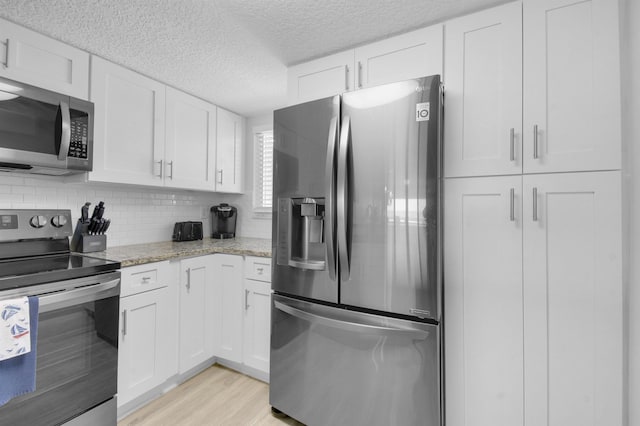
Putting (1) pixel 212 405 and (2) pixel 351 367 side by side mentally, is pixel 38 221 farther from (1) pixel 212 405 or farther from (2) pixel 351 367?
(2) pixel 351 367

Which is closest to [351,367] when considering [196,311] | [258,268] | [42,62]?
[258,268]

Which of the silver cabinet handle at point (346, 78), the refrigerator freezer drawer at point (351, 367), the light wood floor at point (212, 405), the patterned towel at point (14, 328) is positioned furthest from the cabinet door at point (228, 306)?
the silver cabinet handle at point (346, 78)

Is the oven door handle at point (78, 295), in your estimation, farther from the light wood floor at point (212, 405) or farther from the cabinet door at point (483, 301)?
the cabinet door at point (483, 301)

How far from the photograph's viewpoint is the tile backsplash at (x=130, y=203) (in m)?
1.87

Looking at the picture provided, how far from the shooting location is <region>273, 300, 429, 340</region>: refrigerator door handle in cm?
136

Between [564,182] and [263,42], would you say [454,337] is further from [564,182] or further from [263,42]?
[263,42]

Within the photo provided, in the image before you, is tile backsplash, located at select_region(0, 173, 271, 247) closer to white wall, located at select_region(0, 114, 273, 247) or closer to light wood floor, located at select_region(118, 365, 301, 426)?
white wall, located at select_region(0, 114, 273, 247)

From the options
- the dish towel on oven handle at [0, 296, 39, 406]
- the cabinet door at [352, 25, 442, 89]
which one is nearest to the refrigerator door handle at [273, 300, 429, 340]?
the dish towel on oven handle at [0, 296, 39, 406]

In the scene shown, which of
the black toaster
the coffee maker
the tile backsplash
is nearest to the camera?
the tile backsplash

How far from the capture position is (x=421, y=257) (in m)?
1.35

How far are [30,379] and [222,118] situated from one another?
90.8 inches

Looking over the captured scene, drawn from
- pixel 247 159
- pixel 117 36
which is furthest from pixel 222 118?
pixel 117 36

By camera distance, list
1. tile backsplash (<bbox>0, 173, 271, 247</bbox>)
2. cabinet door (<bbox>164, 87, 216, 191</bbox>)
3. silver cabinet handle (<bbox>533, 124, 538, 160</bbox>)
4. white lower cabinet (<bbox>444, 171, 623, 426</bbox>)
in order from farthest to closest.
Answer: cabinet door (<bbox>164, 87, 216, 191</bbox>) → tile backsplash (<bbox>0, 173, 271, 247</bbox>) → silver cabinet handle (<bbox>533, 124, 538, 160</bbox>) → white lower cabinet (<bbox>444, 171, 623, 426</bbox>)

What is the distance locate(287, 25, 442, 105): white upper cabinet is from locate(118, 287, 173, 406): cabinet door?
1617mm
